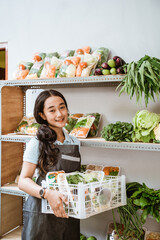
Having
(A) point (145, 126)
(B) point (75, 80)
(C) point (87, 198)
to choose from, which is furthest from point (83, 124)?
(C) point (87, 198)

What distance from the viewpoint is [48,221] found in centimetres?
210

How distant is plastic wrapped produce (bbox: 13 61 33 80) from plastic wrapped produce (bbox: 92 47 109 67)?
737mm

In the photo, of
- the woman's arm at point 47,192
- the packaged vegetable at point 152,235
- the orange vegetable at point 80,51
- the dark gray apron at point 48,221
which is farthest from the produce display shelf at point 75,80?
the packaged vegetable at point 152,235

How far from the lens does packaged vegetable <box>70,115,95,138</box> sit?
8.92ft

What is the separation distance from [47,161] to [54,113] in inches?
14.4

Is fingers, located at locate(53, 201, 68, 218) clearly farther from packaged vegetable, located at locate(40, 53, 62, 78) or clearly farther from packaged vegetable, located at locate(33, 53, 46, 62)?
packaged vegetable, located at locate(33, 53, 46, 62)

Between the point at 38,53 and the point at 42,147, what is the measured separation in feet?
4.83

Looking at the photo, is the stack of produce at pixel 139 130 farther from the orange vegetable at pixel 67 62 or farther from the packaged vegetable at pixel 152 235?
the packaged vegetable at pixel 152 235

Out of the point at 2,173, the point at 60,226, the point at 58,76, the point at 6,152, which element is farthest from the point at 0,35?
the point at 60,226

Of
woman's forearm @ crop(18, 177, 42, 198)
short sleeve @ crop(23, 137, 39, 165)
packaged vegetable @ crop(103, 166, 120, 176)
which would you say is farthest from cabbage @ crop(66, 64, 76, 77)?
woman's forearm @ crop(18, 177, 42, 198)

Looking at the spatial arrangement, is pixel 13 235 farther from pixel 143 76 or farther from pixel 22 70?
pixel 143 76

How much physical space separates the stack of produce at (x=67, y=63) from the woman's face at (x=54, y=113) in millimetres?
571

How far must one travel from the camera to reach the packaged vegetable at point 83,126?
2.72m

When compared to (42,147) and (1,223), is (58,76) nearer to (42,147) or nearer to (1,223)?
(42,147)
